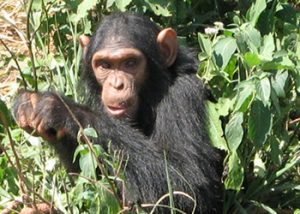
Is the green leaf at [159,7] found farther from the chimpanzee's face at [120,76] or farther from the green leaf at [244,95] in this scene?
the green leaf at [244,95]

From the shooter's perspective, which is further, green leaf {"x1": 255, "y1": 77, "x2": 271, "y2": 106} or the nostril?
the nostril

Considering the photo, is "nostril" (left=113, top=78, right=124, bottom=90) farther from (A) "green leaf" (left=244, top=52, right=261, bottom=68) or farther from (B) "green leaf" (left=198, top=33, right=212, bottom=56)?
(A) "green leaf" (left=244, top=52, right=261, bottom=68)

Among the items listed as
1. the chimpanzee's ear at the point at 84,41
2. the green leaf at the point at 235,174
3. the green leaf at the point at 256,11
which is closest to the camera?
the green leaf at the point at 235,174

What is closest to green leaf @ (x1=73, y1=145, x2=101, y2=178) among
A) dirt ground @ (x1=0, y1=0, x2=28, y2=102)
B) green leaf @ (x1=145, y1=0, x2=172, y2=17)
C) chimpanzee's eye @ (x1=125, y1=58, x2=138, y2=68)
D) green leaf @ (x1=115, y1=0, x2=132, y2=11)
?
chimpanzee's eye @ (x1=125, y1=58, x2=138, y2=68)

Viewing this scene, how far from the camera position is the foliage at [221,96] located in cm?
591

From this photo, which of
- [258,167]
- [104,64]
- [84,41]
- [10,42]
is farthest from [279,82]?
[10,42]

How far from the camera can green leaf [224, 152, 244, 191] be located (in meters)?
6.35

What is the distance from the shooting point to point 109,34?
6.89 metres

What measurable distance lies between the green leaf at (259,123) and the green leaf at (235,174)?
232mm

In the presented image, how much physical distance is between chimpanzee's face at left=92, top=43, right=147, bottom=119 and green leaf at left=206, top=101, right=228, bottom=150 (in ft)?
1.73

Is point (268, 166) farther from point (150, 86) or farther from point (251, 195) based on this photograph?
Answer: point (150, 86)

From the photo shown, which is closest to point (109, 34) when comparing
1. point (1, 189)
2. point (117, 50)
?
point (117, 50)

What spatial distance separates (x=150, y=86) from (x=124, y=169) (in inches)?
37.9

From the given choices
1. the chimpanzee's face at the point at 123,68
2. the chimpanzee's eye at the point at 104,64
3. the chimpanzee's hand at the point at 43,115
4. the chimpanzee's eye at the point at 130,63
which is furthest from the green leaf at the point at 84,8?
the chimpanzee's hand at the point at 43,115
